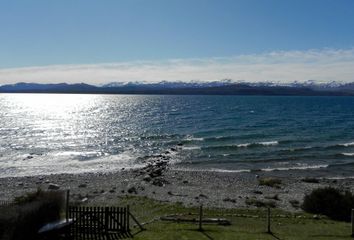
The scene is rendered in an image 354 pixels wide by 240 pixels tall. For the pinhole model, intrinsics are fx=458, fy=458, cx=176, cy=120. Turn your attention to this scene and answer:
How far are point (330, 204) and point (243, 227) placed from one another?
29.1 ft

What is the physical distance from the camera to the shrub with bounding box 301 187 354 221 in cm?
2941

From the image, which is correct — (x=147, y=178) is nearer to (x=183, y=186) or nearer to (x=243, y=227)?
(x=183, y=186)

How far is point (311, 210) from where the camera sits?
3164 centimetres

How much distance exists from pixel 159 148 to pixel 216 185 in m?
28.1

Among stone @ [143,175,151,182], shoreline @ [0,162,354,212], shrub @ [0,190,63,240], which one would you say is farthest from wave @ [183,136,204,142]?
shrub @ [0,190,63,240]

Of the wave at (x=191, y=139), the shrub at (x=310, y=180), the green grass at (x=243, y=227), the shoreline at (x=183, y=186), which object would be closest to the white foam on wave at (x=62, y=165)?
the shoreline at (x=183, y=186)

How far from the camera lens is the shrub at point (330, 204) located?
96.5 ft

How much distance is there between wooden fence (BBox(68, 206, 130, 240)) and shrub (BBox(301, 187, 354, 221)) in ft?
46.5

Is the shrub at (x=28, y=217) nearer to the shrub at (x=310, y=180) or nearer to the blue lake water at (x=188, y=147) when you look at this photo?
the shrub at (x=310, y=180)

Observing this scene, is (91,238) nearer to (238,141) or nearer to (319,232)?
(319,232)

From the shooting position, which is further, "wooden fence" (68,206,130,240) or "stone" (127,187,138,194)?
"stone" (127,187,138,194)

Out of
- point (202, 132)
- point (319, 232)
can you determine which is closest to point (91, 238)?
point (319, 232)

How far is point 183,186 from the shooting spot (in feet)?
148

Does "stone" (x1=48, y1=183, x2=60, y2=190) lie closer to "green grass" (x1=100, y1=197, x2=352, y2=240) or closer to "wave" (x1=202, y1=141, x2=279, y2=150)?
"green grass" (x1=100, y1=197, x2=352, y2=240)
